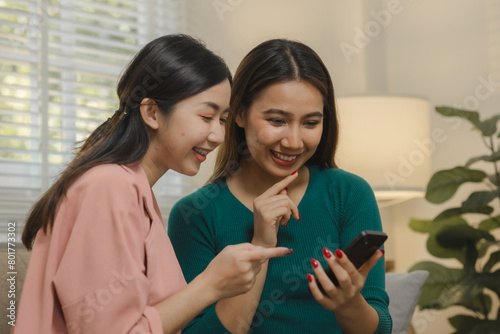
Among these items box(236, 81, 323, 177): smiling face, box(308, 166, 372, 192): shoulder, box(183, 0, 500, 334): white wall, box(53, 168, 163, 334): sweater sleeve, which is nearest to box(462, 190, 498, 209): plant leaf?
box(183, 0, 500, 334): white wall

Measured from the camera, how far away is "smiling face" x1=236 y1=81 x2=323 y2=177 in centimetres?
135

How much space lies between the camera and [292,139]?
1.33 meters

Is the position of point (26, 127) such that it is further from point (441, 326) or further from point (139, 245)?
point (441, 326)

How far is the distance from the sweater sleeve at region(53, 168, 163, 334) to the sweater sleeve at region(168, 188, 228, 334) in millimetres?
447

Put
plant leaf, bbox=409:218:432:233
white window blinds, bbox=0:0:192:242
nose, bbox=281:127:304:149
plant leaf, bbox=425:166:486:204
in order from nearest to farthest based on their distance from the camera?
1. nose, bbox=281:127:304:149
2. white window blinds, bbox=0:0:192:242
3. plant leaf, bbox=425:166:486:204
4. plant leaf, bbox=409:218:432:233

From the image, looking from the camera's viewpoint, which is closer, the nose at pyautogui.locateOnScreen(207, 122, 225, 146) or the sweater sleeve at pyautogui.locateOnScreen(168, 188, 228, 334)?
the nose at pyautogui.locateOnScreen(207, 122, 225, 146)

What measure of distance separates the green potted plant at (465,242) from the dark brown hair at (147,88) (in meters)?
1.67

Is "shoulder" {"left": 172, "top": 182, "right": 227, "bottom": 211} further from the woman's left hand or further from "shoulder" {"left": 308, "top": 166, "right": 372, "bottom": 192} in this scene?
the woman's left hand

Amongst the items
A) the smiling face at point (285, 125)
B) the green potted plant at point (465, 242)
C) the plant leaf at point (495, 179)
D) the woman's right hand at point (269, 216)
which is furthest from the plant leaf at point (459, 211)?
the woman's right hand at point (269, 216)

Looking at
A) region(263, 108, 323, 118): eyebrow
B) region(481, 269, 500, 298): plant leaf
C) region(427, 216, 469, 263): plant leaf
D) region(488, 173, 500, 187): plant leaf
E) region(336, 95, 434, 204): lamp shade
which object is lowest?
region(481, 269, 500, 298): plant leaf

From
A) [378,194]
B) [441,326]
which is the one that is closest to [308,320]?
[378,194]

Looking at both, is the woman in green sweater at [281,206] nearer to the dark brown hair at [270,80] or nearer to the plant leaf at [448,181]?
the dark brown hair at [270,80]

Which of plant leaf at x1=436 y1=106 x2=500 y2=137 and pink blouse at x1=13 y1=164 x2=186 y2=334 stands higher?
pink blouse at x1=13 y1=164 x2=186 y2=334

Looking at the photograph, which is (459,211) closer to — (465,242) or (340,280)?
(465,242)
